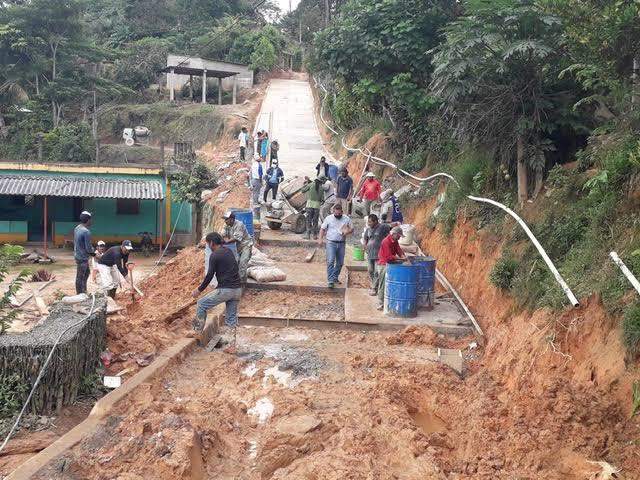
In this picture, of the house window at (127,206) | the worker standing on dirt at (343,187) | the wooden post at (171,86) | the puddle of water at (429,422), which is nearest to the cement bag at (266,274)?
the worker standing on dirt at (343,187)

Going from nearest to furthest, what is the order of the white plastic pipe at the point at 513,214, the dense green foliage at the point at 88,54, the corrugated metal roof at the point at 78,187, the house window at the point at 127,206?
the white plastic pipe at the point at 513,214 → the corrugated metal roof at the point at 78,187 → the house window at the point at 127,206 → the dense green foliage at the point at 88,54

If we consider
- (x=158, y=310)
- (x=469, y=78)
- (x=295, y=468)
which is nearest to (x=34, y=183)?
(x=158, y=310)

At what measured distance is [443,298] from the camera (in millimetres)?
11570

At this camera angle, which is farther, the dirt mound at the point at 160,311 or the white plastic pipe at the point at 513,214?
the dirt mound at the point at 160,311

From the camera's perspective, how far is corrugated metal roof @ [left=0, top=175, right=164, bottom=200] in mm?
21719

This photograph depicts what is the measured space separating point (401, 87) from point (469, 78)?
5.91 metres

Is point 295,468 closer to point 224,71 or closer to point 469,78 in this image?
point 469,78

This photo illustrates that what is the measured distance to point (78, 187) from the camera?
22.3 m

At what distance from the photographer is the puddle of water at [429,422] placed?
693 centimetres

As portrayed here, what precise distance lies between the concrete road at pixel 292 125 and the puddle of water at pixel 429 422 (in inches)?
658

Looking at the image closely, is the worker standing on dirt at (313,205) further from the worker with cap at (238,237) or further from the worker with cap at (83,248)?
the worker with cap at (83,248)

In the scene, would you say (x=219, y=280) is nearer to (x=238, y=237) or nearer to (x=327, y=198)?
(x=238, y=237)

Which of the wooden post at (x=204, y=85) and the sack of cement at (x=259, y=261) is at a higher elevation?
the wooden post at (x=204, y=85)

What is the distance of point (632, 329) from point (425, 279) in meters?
5.21
